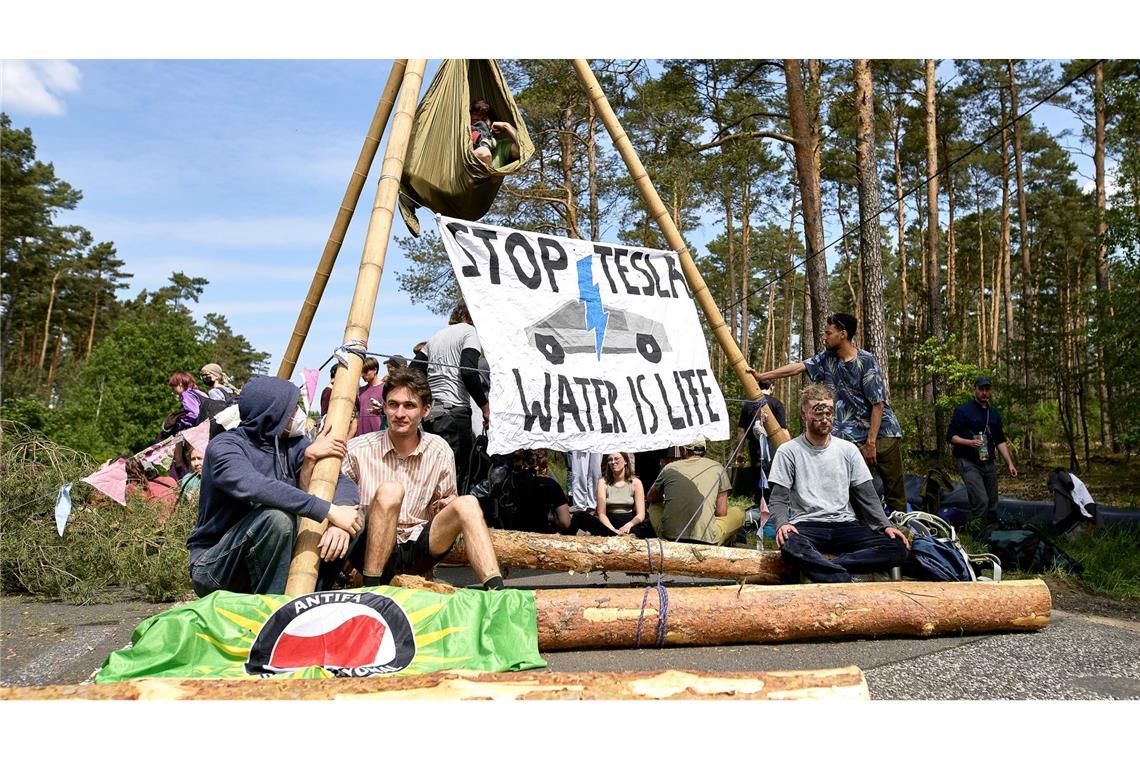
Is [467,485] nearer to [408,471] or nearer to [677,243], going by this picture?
[408,471]

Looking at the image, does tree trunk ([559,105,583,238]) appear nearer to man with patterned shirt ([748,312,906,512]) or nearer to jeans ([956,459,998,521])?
jeans ([956,459,998,521])

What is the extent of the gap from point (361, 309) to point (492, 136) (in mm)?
2285

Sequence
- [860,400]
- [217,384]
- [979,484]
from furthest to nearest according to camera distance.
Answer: [979,484] → [217,384] → [860,400]

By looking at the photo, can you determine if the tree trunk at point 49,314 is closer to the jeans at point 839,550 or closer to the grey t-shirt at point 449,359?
the grey t-shirt at point 449,359

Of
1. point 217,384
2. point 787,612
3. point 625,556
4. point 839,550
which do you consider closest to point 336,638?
point 625,556

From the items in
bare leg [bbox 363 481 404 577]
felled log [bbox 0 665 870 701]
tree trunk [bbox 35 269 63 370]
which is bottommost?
felled log [bbox 0 665 870 701]

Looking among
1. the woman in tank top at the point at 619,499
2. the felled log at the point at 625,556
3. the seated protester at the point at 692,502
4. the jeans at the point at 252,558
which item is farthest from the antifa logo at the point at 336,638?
the woman in tank top at the point at 619,499

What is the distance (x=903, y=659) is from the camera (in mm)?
3705

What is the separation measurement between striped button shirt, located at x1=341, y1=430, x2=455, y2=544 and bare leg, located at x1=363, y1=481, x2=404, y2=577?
0.35m

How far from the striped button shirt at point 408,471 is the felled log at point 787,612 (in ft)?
3.01

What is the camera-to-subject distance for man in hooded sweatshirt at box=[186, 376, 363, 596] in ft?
11.7

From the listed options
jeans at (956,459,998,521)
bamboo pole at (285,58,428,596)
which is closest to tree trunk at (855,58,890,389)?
jeans at (956,459,998,521)

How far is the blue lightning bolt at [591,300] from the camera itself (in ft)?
16.9

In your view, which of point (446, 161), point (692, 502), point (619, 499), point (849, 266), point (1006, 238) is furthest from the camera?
point (849, 266)
